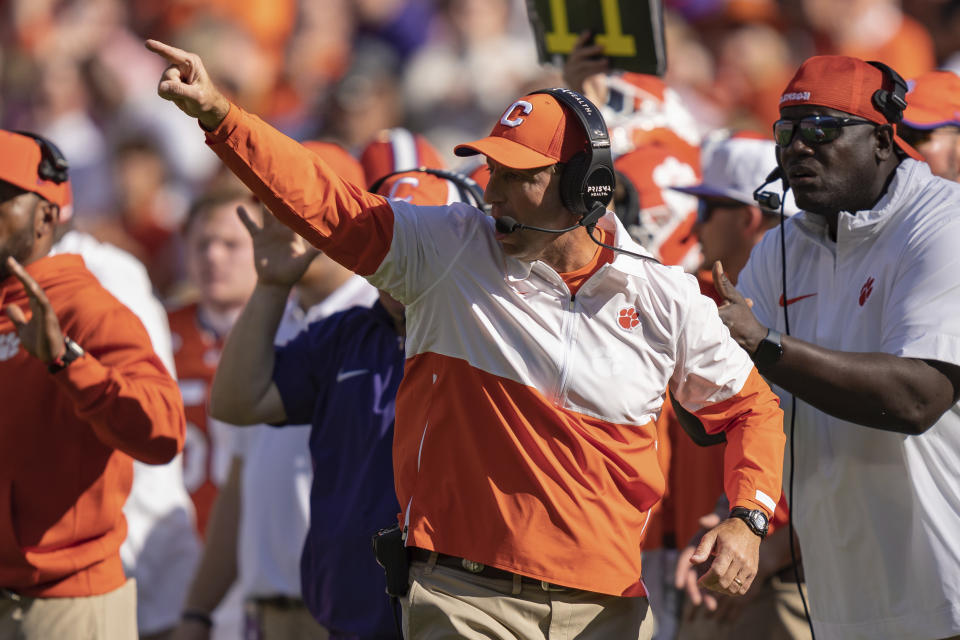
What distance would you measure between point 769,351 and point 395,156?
9.15 feet

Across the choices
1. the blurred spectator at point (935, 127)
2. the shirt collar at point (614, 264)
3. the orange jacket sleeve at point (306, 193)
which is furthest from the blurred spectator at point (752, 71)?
the orange jacket sleeve at point (306, 193)

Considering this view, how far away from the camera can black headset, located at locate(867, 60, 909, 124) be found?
4137mm

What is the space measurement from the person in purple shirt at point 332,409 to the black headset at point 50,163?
0.75 meters

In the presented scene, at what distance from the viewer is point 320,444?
443 cm

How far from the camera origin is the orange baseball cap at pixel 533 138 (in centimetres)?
346

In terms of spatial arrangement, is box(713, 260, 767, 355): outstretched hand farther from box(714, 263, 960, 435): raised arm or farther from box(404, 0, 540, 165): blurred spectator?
box(404, 0, 540, 165): blurred spectator

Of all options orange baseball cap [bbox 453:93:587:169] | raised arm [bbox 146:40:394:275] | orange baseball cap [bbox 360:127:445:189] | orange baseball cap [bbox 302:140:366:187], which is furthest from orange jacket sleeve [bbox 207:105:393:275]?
orange baseball cap [bbox 360:127:445:189]

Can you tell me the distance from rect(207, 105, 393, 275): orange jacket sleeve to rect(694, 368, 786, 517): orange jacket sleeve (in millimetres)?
1015

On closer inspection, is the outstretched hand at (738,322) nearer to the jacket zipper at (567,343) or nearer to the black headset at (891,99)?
the jacket zipper at (567,343)

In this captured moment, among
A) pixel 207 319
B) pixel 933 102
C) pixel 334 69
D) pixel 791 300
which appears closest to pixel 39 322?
pixel 791 300

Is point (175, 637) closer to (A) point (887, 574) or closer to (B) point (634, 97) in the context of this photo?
(A) point (887, 574)

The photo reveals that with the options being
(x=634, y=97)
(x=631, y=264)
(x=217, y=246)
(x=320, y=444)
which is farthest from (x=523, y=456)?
(x=217, y=246)

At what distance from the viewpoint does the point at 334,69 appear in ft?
39.7

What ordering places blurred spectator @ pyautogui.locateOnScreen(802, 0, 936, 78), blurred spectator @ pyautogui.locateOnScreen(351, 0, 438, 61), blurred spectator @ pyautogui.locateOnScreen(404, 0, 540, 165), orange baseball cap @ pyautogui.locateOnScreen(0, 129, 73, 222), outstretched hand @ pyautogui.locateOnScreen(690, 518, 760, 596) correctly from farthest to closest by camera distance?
blurred spectator @ pyautogui.locateOnScreen(351, 0, 438, 61) → blurred spectator @ pyautogui.locateOnScreen(404, 0, 540, 165) → blurred spectator @ pyautogui.locateOnScreen(802, 0, 936, 78) → orange baseball cap @ pyautogui.locateOnScreen(0, 129, 73, 222) → outstretched hand @ pyautogui.locateOnScreen(690, 518, 760, 596)
